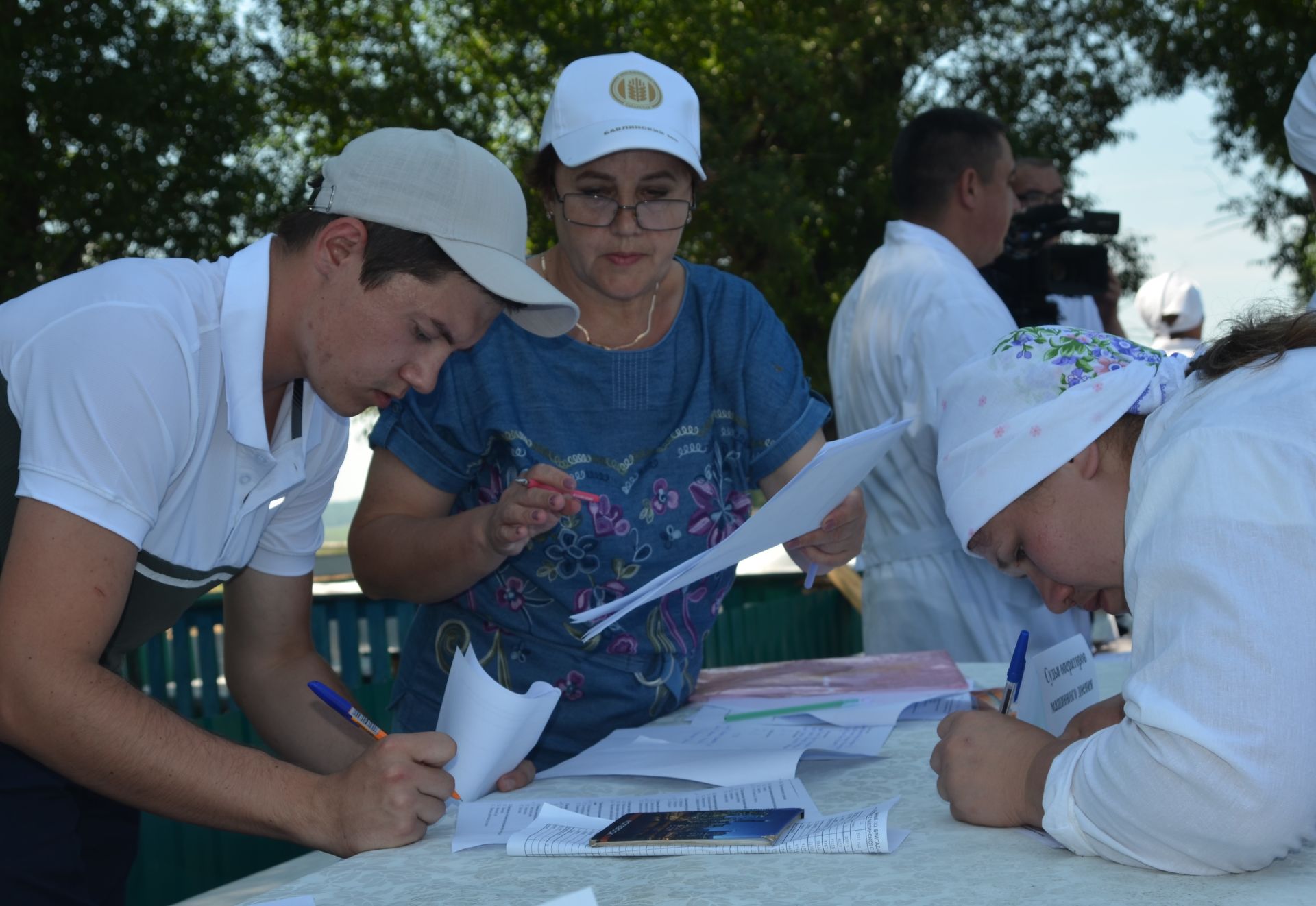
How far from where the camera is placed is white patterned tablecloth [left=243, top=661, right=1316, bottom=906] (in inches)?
54.0

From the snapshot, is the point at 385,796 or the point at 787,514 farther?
the point at 787,514

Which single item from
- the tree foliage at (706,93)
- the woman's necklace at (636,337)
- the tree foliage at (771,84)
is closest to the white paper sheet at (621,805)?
the woman's necklace at (636,337)

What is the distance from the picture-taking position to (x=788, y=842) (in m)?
1.54

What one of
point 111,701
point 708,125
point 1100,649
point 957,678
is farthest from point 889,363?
point 708,125

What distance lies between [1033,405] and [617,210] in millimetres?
1062

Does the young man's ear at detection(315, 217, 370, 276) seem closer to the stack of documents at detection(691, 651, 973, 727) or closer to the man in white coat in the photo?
the stack of documents at detection(691, 651, 973, 727)

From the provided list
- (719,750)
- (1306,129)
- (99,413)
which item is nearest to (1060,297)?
(1306,129)

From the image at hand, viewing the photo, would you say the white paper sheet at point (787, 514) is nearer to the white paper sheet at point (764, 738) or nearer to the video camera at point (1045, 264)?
the white paper sheet at point (764, 738)

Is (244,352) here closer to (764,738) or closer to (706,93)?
(764,738)

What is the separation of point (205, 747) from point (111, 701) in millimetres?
129

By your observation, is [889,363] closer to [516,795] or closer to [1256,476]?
[516,795]

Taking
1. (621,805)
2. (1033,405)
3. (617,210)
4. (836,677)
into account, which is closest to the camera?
(1033,405)

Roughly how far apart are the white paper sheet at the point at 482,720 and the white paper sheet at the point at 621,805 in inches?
1.9

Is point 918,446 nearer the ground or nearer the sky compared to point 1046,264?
nearer the ground
